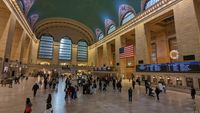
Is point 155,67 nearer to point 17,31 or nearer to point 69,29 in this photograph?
point 17,31

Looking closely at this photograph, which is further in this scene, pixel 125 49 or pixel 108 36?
pixel 108 36

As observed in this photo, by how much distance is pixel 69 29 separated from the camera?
48344mm

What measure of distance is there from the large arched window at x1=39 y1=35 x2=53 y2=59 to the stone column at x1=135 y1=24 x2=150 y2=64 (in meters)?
33.0

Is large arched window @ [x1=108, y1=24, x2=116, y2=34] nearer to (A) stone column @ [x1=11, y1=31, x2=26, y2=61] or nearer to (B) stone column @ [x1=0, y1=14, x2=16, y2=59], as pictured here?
(A) stone column @ [x1=11, y1=31, x2=26, y2=61]

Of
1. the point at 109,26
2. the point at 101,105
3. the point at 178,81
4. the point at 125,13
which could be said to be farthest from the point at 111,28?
the point at 101,105

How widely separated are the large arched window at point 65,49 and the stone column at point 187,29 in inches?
1522

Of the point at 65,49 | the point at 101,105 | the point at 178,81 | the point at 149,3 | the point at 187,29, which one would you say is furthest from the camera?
the point at 65,49

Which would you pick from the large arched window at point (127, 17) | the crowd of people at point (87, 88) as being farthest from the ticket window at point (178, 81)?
the large arched window at point (127, 17)

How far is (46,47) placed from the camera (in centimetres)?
4519

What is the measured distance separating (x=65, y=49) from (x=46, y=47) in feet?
21.5

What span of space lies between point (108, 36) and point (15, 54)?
22249 millimetres

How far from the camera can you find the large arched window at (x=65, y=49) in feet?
155

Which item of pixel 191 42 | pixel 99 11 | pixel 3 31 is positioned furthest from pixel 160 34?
pixel 3 31

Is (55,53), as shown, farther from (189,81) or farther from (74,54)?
(189,81)
